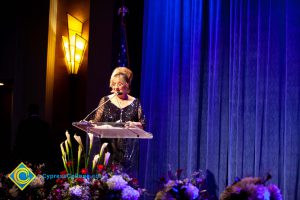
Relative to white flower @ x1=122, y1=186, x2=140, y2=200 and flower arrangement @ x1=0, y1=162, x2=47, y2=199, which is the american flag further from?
white flower @ x1=122, y1=186, x2=140, y2=200

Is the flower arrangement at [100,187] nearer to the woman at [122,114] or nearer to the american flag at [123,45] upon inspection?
the woman at [122,114]

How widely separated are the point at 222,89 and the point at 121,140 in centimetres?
→ 118

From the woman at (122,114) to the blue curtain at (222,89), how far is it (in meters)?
0.73

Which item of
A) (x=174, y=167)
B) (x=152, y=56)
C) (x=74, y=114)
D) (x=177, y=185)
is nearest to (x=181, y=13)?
(x=152, y=56)

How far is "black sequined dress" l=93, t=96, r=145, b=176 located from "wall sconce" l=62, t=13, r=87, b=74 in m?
2.13

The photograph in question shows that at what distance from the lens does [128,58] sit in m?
4.95

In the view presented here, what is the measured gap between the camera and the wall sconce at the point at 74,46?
5.88 meters

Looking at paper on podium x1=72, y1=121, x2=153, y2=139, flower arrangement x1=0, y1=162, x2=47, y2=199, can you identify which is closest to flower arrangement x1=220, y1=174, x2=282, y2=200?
paper on podium x1=72, y1=121, x2=153, y2=139

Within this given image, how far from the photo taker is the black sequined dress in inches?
152

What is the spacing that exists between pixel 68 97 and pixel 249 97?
9.58 feet

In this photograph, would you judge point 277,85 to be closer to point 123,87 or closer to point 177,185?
point 123,87

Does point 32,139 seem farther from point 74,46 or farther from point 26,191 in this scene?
point 26,191

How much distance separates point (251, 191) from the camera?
1.87 meters

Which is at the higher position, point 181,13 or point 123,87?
point 181,13
